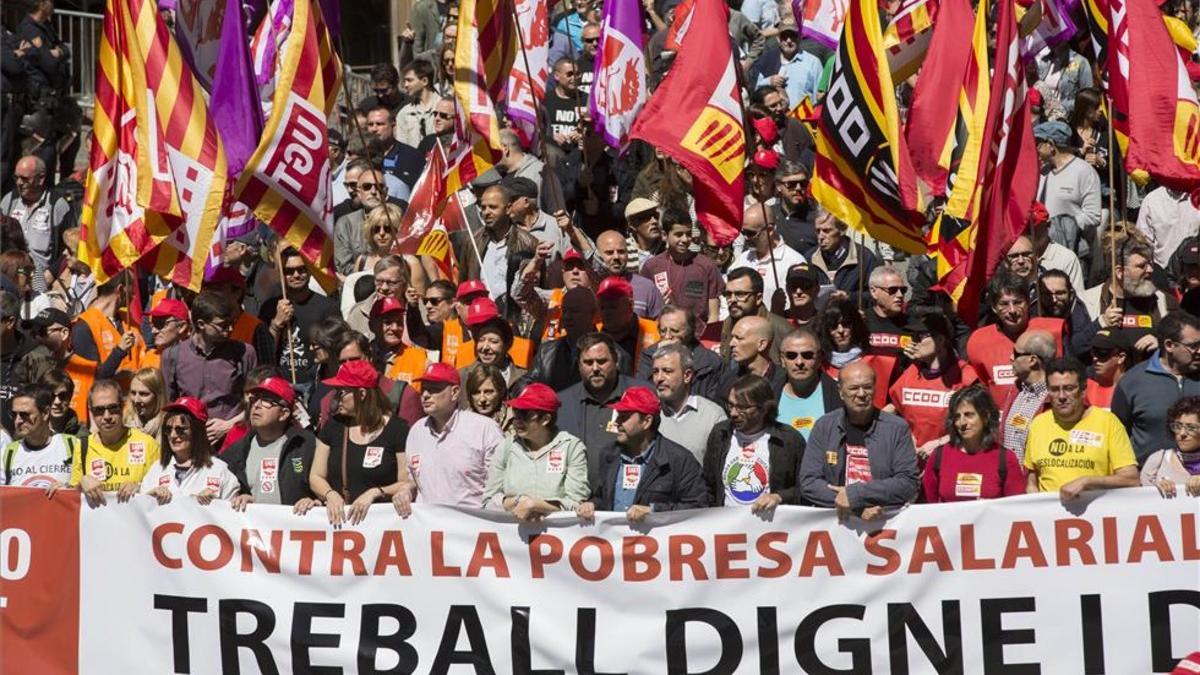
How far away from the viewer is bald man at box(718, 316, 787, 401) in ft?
43.4

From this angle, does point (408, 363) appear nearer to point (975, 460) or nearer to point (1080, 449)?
point (975, 460)

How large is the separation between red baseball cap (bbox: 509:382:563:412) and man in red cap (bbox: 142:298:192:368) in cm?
367

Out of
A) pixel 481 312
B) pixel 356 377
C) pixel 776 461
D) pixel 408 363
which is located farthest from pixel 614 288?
pixel 776 461

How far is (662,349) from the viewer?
12875mm

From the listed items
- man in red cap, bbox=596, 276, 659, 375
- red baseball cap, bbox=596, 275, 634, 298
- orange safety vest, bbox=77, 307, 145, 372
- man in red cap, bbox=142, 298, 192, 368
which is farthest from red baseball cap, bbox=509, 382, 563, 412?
orange safety vest, bbox=77, 307, 145, 372

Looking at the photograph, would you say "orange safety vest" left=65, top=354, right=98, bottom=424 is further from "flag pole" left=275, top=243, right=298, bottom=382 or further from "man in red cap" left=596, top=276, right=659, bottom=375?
"man in red cap" left=596, top=276, right=659, bottom=375

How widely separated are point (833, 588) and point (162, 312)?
5241 mm

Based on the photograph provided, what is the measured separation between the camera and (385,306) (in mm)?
14672

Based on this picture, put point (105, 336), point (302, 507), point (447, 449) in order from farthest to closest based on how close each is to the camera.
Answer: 1. point (105, 336)
2. point (447, 449)
3. point (302, 507)

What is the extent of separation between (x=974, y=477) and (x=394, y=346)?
424cm

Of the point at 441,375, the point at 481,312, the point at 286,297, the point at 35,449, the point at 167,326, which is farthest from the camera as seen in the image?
the point at 286,297

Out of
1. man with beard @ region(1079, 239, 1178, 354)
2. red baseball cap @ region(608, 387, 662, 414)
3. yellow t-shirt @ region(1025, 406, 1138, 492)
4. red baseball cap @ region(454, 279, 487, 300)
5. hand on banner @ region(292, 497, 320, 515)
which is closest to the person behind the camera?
yellow t-shirt @ region(1025, 406, 1138, 492)

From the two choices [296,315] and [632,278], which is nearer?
[632,278]

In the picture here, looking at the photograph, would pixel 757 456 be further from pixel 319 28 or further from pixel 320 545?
pixel 319 28
